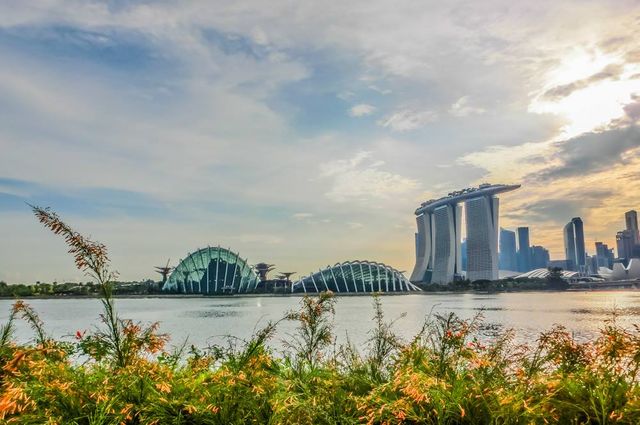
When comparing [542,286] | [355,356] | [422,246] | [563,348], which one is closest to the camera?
[563,348]

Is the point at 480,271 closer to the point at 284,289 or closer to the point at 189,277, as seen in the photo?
the point at 284,289

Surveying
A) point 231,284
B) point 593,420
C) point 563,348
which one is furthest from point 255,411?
point 231,284

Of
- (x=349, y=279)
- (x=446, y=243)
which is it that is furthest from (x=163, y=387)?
(x=446, y=243)

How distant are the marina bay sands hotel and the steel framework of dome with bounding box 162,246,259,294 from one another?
7392 centimetres

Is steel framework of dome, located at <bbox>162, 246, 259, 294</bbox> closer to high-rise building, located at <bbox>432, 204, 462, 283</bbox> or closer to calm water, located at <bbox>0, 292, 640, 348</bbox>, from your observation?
calm water, located at <bbox>0, 292, 640, 348</bbox>

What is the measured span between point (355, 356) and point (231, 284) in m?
115

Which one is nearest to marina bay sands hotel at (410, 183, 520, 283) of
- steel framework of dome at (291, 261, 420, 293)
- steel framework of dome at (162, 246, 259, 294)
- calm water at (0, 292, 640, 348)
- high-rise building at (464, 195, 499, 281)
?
high-rise building at (464, 195, 499, 281)

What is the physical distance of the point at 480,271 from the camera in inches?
6501

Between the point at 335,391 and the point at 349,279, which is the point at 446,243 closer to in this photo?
the point at 349,279

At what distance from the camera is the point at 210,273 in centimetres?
11600

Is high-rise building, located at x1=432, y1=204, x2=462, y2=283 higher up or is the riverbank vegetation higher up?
high-rise building, located at x1=432, y1=204, x2=462, y2=283

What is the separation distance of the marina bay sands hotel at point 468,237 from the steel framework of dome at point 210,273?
243 ft

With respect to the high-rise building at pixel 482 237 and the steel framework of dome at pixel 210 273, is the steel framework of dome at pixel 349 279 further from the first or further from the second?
the high-rise building at pixel 482 237

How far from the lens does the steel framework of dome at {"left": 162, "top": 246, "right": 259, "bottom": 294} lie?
114m
